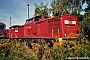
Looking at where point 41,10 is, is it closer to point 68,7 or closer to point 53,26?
point 68,7

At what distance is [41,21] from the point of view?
14.3m

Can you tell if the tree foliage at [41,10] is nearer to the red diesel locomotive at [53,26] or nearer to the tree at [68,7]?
the tree at [68,7]

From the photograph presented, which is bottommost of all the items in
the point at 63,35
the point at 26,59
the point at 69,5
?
the point at 26,59

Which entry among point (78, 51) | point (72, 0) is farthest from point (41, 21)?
point (72, 0)

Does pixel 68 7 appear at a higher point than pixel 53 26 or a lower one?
higher

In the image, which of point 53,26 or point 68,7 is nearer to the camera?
point 53,26

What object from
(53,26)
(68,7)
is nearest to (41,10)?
(68,7)

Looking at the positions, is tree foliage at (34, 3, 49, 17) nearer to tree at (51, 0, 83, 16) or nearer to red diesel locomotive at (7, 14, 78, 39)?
tree at (51, 0, 83, 16)

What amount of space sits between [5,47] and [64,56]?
2987 mm

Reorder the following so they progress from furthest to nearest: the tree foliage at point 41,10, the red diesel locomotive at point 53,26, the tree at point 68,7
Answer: the tree foliage at point 41,10
the tree at point 68,7
the red diesel locomotive at point 53,26

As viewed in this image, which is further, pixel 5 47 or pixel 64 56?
pixel 5 47

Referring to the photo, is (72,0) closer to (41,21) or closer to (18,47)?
(41,21)

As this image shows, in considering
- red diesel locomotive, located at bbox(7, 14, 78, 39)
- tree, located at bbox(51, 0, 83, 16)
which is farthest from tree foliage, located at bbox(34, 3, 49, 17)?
red diesel locomotive, located at bbox(7, 14, 78, 39)

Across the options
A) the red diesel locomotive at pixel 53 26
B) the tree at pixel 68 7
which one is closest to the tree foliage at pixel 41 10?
the tree at pixel 68 7
